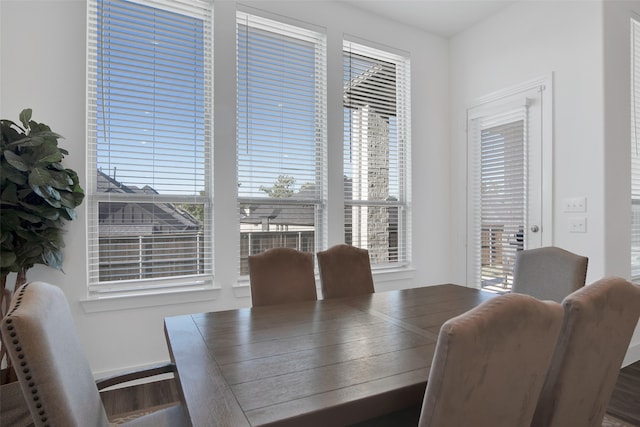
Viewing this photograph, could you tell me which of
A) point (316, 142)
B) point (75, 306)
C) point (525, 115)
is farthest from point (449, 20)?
point (75, 306)

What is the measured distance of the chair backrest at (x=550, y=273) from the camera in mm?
1922

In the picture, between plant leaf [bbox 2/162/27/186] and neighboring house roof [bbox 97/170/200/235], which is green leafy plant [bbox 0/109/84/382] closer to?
plant leaf [bbox 2/162/27/186]

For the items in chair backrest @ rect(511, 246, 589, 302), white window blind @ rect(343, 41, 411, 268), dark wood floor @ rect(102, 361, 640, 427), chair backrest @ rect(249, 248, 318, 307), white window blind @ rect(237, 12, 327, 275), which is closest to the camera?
chair backrest @ rect(511, 246, 589, 302)

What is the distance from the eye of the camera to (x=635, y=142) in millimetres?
2973

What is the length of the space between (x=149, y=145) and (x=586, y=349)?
2768mm

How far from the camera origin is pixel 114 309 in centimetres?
245

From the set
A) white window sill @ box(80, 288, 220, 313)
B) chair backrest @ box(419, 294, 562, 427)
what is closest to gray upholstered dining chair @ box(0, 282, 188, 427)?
chair backrest @ box(419, 294, 562, 427)

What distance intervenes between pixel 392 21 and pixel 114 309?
372cm

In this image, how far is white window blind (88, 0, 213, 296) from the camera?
2.45 m

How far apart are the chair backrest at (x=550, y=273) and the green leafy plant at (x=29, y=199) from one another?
2.85 meters

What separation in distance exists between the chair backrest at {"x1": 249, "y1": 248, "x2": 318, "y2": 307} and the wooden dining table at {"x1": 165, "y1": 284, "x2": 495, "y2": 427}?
0.23 meters

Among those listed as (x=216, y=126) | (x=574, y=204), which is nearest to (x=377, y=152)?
(x=216, y=126)

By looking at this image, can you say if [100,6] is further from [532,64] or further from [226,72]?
[532,64]

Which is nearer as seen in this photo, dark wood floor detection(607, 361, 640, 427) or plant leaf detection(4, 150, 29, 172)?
plant leaf detection(4, 150, 29, 172)
